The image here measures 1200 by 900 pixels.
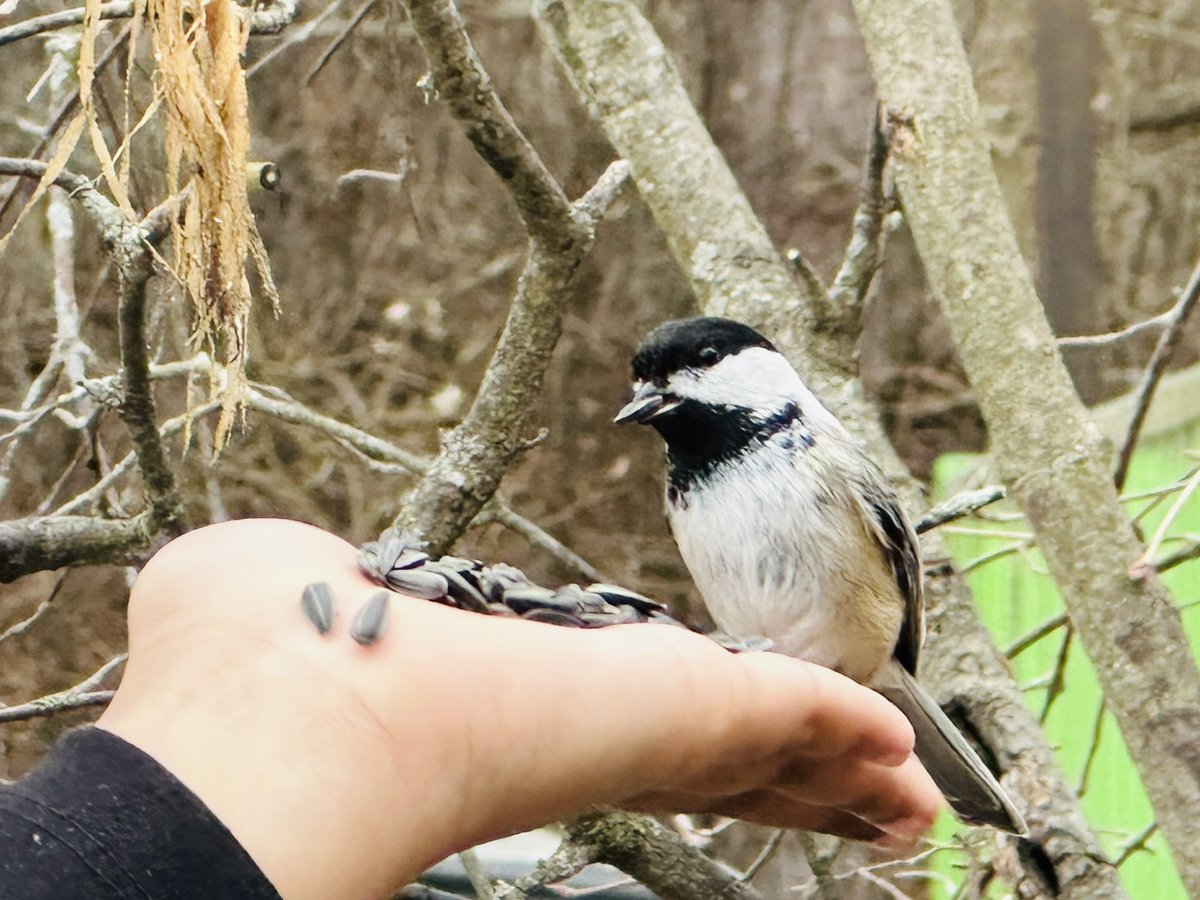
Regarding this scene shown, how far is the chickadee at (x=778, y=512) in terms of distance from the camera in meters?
1.25

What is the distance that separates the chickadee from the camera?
4.10 ft

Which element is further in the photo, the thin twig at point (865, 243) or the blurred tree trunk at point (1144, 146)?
the blurred tree trunk at point (1144, 146)

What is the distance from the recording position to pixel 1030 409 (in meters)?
1.24

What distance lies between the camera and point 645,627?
75 centimetres

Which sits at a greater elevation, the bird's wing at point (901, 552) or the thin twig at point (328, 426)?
the thin twig at point (328, 426)

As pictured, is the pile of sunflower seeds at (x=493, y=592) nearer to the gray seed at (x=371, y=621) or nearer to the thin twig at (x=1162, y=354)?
the gray seed at (x=371, y=621)

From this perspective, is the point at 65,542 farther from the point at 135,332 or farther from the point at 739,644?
the point at 739,644

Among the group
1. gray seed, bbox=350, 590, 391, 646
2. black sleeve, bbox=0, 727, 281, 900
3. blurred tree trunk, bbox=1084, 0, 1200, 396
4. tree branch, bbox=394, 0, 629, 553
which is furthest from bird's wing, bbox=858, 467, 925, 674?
blurred tree trunk, bbox=1084, 0, 1200, 396

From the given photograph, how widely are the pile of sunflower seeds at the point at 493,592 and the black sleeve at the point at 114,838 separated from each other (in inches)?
8.0

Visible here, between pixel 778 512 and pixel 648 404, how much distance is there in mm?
153

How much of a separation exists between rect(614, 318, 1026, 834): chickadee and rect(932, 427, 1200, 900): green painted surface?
1.80 ft

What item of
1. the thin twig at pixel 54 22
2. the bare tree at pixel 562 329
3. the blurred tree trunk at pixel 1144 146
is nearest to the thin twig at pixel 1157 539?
the bare tree at pixel 562 329

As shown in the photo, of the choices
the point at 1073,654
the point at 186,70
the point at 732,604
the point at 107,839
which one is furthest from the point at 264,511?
the point at 107,839

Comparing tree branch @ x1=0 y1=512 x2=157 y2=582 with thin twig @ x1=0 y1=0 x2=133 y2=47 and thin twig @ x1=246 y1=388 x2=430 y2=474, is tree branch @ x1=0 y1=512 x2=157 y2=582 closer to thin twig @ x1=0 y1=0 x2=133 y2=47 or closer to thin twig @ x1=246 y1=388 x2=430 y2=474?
thin twig @ x1=246 y1=388 x2=430 y2=474
